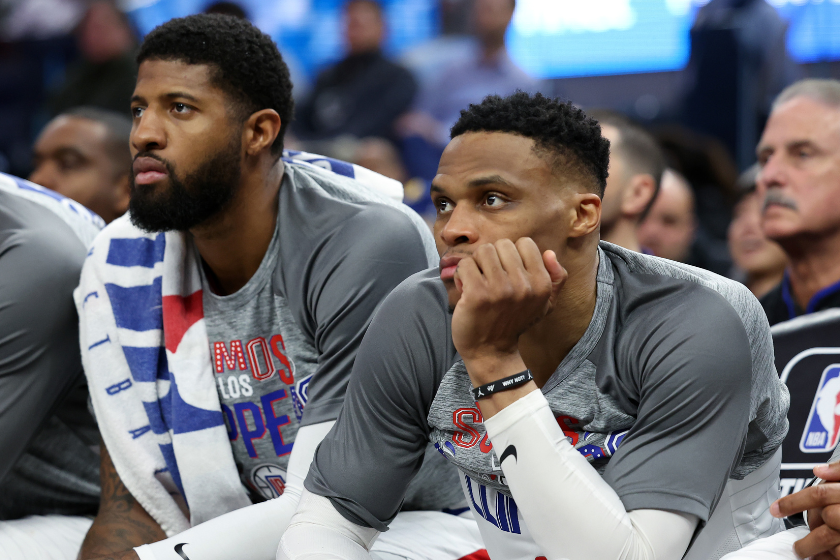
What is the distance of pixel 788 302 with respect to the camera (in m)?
2.80

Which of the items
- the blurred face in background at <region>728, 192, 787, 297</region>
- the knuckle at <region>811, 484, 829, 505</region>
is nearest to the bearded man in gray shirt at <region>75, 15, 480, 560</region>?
the knuckle at <region>811, 484, 829, 505</region>

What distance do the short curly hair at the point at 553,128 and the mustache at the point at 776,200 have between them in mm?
1286

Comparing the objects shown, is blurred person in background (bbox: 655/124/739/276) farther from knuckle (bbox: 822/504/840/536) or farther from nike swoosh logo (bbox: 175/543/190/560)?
nike swoosh logo (bbox: 175/543/190/560)

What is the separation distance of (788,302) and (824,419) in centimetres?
57

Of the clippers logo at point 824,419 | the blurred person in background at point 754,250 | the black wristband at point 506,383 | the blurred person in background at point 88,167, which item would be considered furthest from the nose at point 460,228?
the blurred person in background at point 754,250

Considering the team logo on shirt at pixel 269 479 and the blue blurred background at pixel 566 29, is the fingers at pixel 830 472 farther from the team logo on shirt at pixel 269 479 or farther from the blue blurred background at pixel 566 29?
the blue blurred background at pixel 566 29

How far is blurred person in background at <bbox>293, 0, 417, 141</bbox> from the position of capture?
5.27 meters

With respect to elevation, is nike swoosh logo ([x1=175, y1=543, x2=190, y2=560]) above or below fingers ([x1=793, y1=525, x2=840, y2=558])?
below

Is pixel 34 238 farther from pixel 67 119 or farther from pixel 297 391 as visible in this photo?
pixel 67 119

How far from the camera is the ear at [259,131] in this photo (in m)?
2.15

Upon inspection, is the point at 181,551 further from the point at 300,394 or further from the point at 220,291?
the point at 220,291

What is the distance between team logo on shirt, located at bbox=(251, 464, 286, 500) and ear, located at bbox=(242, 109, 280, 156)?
0.72 m

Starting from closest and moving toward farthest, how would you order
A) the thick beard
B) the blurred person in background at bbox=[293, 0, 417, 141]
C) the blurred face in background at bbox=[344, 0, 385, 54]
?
the thick beard, the blurred person in background at bbox=[293, 0, 417, 141], the blurred face in background at bbox=[344, 0, 385, 54]

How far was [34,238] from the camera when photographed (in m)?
2.24
